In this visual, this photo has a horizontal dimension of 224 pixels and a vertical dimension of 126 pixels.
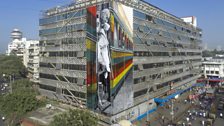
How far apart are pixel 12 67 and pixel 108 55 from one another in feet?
254

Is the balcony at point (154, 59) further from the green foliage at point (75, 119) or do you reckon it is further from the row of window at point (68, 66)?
the green foliage at point (75, 119)

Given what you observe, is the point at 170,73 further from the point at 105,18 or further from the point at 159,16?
the point at 105,18

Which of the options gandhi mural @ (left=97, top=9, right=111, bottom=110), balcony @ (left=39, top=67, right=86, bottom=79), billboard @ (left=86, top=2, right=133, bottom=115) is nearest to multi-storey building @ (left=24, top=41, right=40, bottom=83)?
balcony @ (left=39, top=67, right=86, bottom=79)

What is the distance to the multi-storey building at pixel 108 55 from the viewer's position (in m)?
44.8

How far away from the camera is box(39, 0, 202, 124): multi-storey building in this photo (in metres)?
44.8

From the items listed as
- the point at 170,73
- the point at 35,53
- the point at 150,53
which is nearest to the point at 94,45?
the point at 150,53

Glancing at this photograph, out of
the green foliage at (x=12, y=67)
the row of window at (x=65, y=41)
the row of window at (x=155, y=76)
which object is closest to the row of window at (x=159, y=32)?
the row of window at (x=155, y=76)

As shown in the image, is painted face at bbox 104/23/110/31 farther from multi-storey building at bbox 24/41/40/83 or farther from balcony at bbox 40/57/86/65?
multi-storey building at bbox 24/41/40/83

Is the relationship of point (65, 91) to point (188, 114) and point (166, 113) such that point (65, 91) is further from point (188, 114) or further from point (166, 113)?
point (188, 114)

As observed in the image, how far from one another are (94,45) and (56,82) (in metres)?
18.6

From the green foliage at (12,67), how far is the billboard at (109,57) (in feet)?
229

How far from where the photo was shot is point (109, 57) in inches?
1735

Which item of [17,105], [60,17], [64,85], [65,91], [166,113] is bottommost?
[166,113]

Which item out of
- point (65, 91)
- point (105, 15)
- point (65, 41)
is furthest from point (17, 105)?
point (105, 15)
